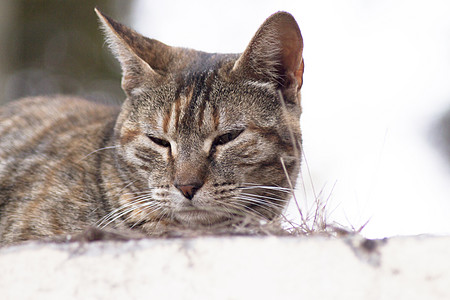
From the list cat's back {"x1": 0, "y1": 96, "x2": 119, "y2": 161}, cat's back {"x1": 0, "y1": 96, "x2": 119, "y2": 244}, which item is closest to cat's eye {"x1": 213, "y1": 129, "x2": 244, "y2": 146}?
cat's back {"x1": 0, "y1": 96, "x2": 119, "y2": 244}

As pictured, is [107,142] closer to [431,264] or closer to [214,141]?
[214,141]

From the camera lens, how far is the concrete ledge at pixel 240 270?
50.9 inches

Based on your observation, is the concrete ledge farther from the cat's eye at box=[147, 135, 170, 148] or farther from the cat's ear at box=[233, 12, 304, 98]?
the cat's ear at box=[233, 12, 304, 98]

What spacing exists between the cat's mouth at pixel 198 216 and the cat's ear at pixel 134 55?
32.6 inches

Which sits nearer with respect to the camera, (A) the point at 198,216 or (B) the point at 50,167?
(A) the point at 198,216

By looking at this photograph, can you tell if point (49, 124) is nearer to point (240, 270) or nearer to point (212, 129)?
point (212, 129)

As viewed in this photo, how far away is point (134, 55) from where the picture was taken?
8.96ft

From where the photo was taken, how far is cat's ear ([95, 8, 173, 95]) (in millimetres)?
2734

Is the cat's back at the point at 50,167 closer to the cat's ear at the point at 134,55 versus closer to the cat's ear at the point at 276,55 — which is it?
the cat's ear at the point at 134,55

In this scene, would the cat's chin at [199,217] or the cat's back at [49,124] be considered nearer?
the cat's chin at [199,217]

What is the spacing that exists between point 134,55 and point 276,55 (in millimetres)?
787

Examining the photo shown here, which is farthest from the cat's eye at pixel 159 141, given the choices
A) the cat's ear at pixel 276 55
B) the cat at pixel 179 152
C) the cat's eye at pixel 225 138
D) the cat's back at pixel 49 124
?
the cat's back at pixel 49 124

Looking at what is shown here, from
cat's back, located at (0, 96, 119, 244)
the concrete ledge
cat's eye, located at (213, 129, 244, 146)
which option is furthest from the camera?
cat's back, located at (0, 96, 119, 244)

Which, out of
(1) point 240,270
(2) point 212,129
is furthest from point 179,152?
(1) point 240,270
